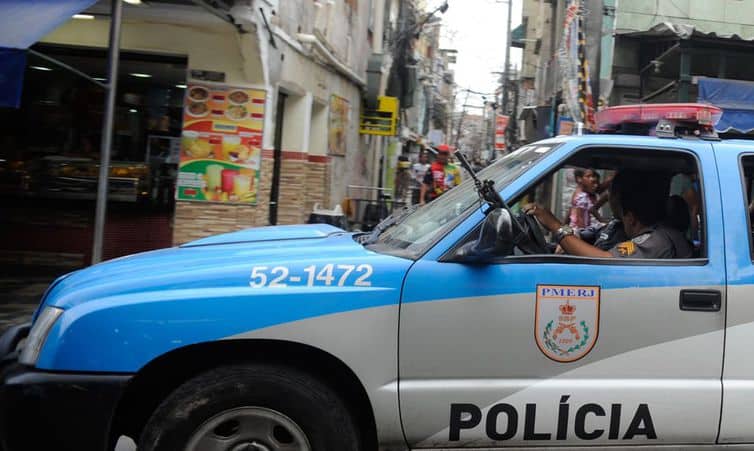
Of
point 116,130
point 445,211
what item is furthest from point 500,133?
point 445,211

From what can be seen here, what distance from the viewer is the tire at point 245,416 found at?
10.1 ft

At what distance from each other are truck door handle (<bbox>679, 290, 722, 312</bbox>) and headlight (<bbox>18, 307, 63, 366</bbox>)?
2.72 metres

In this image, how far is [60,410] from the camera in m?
3.03

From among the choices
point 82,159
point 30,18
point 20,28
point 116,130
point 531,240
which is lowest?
point 531,240

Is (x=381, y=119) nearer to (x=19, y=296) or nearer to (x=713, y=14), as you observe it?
(x=713, y=14)

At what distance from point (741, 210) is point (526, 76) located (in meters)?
35.1

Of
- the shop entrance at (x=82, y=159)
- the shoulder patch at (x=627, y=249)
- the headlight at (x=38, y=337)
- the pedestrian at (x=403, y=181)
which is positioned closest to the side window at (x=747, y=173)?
the shoulder patch at (x=627, y=249)

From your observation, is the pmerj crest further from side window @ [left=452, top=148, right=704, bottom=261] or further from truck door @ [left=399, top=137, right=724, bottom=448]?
side window @ [left=452, top=148, right=704, bottom=261]

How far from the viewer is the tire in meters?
3.07

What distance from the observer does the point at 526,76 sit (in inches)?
1470

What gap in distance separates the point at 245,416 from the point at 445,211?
4.56 feet

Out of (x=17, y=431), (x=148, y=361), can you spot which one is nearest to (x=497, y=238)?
(x=148, y=361)

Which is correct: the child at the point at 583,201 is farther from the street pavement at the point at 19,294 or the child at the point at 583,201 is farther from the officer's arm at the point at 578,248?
the street pavement at the point at 19,294

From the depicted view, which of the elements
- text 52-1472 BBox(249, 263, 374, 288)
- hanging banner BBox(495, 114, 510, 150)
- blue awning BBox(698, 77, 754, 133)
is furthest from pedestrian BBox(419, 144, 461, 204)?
hanging banner BBox(495, 114, 510, 150)
